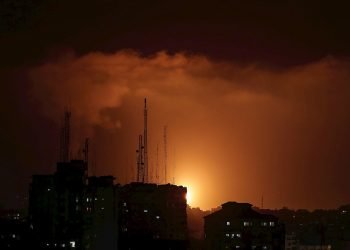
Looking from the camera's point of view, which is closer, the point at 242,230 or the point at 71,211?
the point at 71,211

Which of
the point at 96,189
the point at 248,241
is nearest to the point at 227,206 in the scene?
the point at 248,241

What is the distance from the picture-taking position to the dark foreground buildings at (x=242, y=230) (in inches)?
3346

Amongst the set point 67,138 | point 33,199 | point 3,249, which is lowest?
point 3,249

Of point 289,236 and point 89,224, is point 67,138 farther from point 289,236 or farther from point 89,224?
point 289,236

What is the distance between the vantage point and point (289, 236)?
115 metres

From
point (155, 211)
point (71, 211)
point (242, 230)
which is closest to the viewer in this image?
point (71, 211)

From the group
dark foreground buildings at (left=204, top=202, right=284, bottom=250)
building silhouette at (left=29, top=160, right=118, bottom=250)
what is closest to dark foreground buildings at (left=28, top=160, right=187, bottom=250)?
building silhouette at (left=29, top=160, right=118, bottom=250)

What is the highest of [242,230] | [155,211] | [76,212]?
[155,211]

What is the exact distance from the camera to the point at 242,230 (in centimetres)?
8531

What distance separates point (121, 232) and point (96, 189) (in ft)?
30.5

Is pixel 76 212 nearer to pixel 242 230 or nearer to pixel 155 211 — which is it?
pixel 155 211

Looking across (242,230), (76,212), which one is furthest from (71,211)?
(242,230)

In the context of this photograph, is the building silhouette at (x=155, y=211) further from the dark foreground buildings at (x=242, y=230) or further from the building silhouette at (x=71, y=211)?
the building silhouette at (x=71, y=211)

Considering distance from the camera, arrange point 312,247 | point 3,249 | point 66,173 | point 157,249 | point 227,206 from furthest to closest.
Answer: point 312,247
point 227,206
point 157,249
point 66,173
point 3,249
